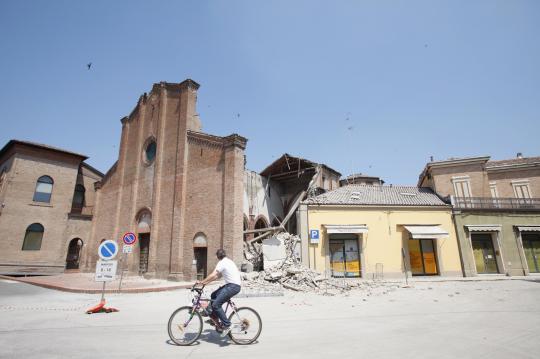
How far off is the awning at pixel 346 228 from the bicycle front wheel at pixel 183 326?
1311 centimetres

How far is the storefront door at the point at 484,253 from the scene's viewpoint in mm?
18219

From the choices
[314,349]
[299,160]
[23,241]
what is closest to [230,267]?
[314,349]

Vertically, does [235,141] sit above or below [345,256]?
above

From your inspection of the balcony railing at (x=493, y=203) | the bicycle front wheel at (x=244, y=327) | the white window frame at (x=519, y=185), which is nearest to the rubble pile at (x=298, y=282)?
the bicycle front wheel at (x=244, y=327)

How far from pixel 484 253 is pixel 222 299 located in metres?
20.0

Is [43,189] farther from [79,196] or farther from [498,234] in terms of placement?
[498,234]

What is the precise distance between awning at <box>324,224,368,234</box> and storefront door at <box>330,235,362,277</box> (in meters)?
0.63

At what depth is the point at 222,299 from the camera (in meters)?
4.86

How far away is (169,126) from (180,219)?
23.0 feet

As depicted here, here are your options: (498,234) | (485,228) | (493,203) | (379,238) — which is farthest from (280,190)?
(498,234)

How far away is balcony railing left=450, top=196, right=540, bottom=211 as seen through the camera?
746 inches

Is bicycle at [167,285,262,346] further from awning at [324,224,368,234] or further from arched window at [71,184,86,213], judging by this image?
arched window at [71,184,86,213]

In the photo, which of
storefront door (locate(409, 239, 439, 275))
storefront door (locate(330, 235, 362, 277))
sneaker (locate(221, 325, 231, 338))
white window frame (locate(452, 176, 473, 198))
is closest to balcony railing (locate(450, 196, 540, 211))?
white window frame (locate(452, 176, 473, 198))

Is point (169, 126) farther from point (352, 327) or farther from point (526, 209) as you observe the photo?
point (526, 209)
